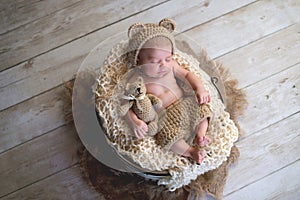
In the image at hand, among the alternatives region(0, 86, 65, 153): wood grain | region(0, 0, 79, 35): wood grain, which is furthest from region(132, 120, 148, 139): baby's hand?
region(0, 0, 79, 35): wood grain

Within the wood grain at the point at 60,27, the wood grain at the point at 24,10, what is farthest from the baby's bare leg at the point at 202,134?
the wood grain at the point at 24,10

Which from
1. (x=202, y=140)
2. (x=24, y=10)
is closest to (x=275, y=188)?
(x=202, y=140)

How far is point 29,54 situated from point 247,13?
78cm

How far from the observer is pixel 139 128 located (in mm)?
1004

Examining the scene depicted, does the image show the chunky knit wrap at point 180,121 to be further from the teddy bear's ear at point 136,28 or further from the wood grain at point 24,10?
the wood grain at point 24,10

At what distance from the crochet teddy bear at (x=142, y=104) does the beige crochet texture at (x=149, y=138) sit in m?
0.04

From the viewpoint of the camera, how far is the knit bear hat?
968 millimetres

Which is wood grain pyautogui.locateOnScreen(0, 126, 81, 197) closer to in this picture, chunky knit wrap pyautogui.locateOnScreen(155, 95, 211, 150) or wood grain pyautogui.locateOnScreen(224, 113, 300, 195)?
chunky knit wrap pyautogui.locateOnScreen(155, 95, 211, 150)

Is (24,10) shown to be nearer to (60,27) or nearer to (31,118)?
(60,27)

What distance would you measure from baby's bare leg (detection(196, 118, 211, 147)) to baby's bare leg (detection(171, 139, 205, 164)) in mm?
23

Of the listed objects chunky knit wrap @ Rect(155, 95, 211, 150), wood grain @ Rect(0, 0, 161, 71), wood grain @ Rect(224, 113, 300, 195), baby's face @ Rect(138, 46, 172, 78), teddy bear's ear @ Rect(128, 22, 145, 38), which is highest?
teddy bear's ear @ Rect(128, 22, 145, 38)

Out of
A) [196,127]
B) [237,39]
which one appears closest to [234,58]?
[237,39]

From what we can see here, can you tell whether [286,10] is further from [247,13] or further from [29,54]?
[29,54]

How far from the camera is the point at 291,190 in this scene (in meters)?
1.24
